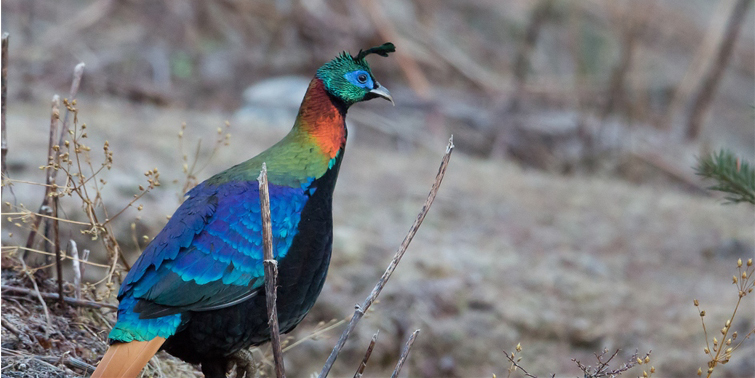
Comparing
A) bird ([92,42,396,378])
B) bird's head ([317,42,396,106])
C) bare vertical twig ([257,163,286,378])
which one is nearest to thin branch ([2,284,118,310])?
bird ([92,42,396,378])

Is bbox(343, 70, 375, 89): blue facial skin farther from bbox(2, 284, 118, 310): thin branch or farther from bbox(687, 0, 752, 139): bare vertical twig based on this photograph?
bbox(687, 0, 752, 139): bare vertical twig

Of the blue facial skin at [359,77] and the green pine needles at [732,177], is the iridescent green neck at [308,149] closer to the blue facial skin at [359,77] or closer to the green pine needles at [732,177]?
the blue facial skin at [359,77]

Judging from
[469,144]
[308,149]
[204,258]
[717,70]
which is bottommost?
[204,258]

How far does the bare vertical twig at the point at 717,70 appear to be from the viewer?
29.2 ft

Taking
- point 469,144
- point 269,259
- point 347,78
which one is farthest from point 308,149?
point 469,144

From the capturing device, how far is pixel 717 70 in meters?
9.24

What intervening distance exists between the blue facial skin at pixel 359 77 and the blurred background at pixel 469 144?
0.98 metres

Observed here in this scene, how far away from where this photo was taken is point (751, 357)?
4848 millimetres

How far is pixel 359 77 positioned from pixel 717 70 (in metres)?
7.74

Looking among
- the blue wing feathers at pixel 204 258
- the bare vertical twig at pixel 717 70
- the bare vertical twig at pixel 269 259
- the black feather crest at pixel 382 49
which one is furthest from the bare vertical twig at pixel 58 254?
the bare vertical twig at pixel 717 70

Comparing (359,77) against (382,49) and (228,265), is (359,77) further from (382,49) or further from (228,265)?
(228,265)

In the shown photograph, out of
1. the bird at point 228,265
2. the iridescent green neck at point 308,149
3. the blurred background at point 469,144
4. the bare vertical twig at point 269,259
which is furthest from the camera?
the blurred background at point 469,144

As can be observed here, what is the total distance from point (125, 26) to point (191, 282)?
8269 millimetres

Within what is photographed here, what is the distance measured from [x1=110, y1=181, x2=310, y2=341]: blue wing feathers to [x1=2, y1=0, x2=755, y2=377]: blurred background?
98 centimetres
